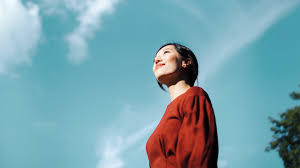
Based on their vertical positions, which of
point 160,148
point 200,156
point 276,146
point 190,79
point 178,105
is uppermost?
point 276,146

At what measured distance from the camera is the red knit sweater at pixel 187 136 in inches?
91.6

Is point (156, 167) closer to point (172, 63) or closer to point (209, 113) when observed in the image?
point (209, 113)

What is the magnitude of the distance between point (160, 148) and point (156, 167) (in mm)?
181

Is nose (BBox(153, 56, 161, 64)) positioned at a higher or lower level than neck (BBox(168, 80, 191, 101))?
higher

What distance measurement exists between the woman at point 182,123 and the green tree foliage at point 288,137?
1819 cm

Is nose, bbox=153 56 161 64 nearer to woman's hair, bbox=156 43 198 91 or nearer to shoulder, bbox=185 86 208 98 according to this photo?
woman's hair, bbox=156 43 198 91

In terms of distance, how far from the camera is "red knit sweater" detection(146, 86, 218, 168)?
233 cm

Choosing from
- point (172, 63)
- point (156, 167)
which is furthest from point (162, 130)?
point (172, 63)

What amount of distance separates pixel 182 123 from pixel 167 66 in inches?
31.2

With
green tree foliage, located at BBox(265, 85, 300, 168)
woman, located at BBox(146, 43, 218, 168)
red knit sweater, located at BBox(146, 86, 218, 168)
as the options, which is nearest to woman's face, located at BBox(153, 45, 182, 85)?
woman, located at BBox(146, 43, 218, 168)

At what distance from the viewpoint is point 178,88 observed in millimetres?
3172

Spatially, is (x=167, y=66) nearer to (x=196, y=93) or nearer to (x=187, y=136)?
(x=196, y=93)

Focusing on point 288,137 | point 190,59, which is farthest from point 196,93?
point 288,137

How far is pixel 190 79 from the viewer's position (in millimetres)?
3287
